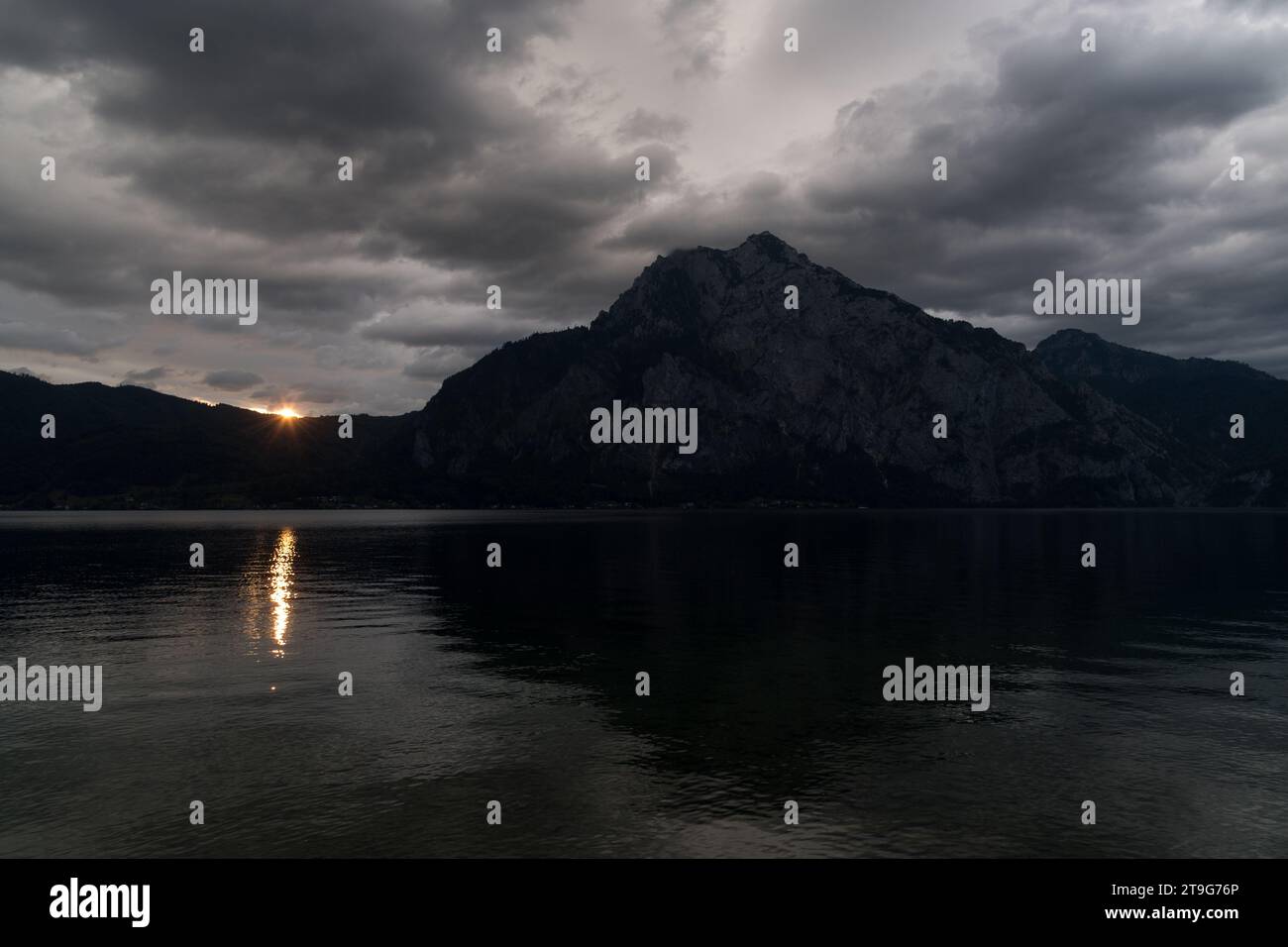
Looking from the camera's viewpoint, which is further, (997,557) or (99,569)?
(997,557)

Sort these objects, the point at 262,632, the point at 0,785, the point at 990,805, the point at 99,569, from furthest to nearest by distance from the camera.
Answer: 1. the point at 99,569
2. the point at 262,632
3. the point at 0,785
4. the point at 990,805

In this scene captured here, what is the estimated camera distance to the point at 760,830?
28.7 meters

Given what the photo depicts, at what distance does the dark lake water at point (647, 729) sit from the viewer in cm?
2894

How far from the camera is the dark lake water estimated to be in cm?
2894

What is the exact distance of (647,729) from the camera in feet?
136

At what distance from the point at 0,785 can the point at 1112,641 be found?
7868 cm

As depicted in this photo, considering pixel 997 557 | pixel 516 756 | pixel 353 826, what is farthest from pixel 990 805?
pixel 997 557

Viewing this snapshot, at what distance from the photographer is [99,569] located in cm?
12962
